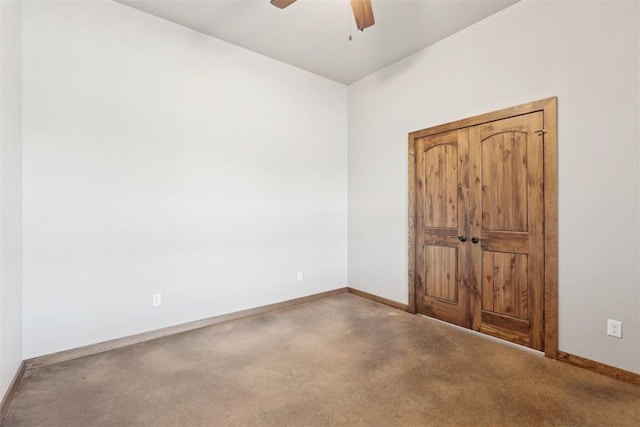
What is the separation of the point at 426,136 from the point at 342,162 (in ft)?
4.39

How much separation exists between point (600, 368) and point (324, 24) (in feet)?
12.1

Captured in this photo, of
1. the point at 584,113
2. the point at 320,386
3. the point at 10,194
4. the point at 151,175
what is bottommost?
the point at 320,386

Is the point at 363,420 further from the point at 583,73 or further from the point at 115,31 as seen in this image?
the point at 115,31

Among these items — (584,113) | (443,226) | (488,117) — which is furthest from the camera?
(443,226)

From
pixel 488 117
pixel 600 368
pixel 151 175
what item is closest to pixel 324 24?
pixel 488 117

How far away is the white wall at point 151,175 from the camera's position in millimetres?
2375

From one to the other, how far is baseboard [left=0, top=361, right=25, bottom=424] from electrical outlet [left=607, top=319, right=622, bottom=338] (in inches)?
155

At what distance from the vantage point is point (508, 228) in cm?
274

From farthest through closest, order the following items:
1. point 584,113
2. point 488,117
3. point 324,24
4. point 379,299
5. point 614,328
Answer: point 379,299
point 324,24
point 488,117
point 584,113
point 614,328

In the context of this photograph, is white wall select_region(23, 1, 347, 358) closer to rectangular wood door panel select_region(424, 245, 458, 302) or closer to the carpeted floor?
the carpeted floor

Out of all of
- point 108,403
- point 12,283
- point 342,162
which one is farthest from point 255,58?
point 108,403

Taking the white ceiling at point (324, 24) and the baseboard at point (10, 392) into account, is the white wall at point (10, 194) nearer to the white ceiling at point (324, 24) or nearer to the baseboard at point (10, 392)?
the baseboard at point (10, 392)

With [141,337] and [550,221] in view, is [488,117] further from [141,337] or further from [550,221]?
[141,337]

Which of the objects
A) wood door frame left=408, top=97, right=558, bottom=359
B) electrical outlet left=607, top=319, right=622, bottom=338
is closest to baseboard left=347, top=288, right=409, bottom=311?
wood door frame left=408, top=97, right=558, bottom=359
